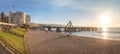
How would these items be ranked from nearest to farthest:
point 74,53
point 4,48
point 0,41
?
point 4,48
point 0,41
point 74,53

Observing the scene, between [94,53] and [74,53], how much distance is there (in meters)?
2.07

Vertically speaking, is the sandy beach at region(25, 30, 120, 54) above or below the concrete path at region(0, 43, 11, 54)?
below

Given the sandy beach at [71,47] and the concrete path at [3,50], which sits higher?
the concrete path at [3,50]

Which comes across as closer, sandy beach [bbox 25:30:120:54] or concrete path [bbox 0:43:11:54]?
concrete path [bbox 0:43:11:54]

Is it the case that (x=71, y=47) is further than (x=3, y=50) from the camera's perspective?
Yes

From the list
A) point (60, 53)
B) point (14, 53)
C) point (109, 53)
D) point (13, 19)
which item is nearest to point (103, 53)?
point (109, 53)

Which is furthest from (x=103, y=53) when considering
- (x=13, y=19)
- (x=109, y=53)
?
(x=13, y=19)

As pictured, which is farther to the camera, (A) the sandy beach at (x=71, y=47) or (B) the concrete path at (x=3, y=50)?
(A) the sandy beach at (x=71, y=47)

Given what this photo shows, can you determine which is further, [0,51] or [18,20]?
[18,20]

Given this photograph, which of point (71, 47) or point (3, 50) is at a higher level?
point (3, 50)

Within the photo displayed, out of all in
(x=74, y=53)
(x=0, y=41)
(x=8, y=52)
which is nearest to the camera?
(x=8, y=52)

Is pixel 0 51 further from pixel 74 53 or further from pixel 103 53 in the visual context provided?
pixel 103 53

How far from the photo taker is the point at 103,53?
18.7 metres

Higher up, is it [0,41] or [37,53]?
[0,41]
